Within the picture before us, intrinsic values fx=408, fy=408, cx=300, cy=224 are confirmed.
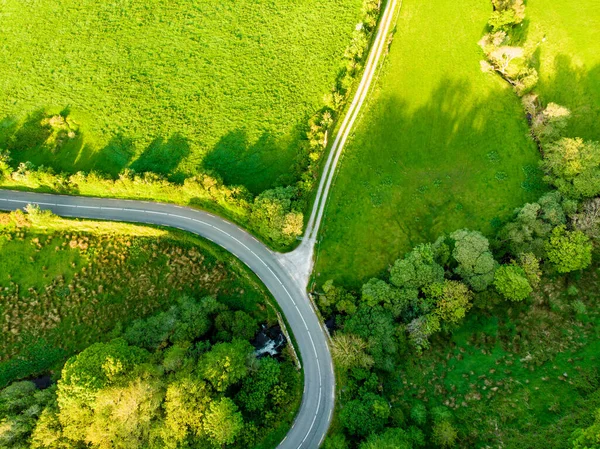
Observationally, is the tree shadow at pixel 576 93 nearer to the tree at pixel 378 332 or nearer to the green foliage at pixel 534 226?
the green foliage at pixel 534 226

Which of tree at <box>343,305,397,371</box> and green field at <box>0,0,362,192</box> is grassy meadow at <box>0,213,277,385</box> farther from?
tree at <box>343,305,397,371</box>

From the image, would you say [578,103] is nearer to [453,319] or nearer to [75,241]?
[453,319]

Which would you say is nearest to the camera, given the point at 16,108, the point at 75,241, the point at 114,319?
the point at 114,319

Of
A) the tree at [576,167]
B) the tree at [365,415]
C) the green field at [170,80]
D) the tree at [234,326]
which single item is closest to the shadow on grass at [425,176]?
the tree at [576,167]

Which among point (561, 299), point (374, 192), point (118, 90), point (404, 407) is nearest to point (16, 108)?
point (118, 90)

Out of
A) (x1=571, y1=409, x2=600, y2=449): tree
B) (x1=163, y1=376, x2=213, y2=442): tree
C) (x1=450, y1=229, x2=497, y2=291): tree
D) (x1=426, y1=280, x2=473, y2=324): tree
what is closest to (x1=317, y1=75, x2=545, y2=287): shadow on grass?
(x1=450, y1=229, x2=497, y2=291): tree

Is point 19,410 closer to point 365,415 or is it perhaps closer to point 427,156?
point 365,415
